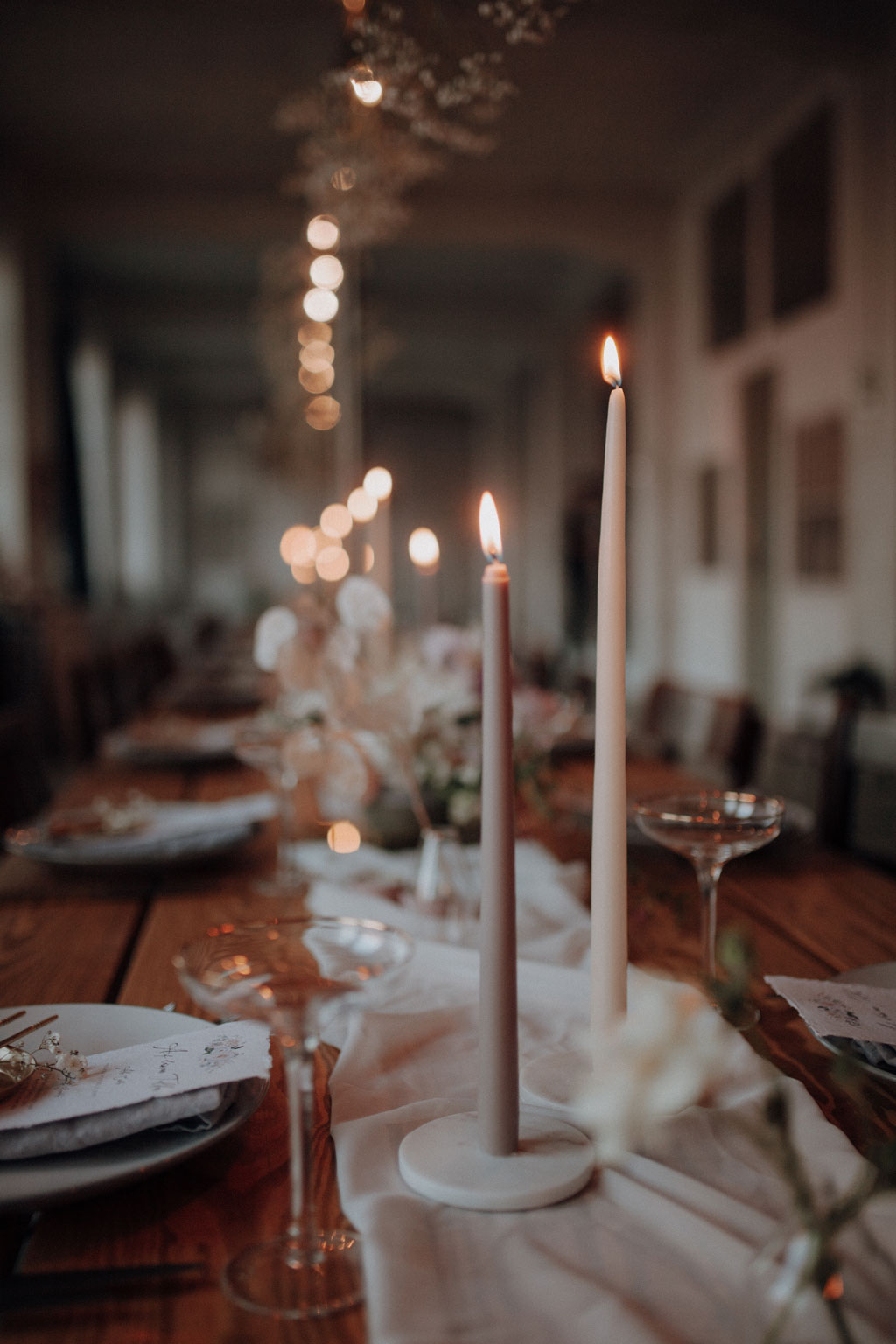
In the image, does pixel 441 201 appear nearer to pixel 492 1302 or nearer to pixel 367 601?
pixel 367 601

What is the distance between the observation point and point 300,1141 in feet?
1.58

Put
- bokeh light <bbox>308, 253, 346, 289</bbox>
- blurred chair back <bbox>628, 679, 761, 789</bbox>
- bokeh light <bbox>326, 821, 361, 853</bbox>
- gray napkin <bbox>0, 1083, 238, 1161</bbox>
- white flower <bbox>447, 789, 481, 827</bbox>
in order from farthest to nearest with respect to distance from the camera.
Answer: bokeh light <bbox>308, 253, 346, 289</bbox>, blurred chair back <bbox>628, 679, 761, 789</bbox>, bokeh light <bbox>326, 821, 361, 853</bbox>, white flower <bbox>447, 789, 481, 827</bbox>, gray napkin <bbox>0, 1083, 238, 1161</bbox>

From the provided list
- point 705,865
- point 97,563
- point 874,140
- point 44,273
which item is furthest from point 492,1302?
point 97,563

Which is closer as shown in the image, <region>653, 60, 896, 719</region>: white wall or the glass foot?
the glass foot

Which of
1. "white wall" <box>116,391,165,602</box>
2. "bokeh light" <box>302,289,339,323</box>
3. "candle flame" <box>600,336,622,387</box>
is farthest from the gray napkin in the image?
"white wall" <box>116,391,165,602</box>

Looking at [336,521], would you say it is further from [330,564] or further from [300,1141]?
[300,1141]

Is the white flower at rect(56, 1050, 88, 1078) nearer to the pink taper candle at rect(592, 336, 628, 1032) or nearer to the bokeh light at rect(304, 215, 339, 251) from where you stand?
the pink taper candle at rect(592, 336, 628, 1032)

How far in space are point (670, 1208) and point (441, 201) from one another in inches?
288

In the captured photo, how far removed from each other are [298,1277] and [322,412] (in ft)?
20.5

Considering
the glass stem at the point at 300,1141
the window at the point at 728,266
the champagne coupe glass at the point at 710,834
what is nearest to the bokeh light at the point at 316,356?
the window at the point at 728,266

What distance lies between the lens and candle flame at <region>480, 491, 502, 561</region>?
0.55 m

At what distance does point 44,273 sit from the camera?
7.45 meters

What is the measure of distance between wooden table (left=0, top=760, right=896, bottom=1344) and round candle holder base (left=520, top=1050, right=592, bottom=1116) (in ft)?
0.41

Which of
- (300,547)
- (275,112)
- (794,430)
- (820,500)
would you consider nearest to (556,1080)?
(300,547)
